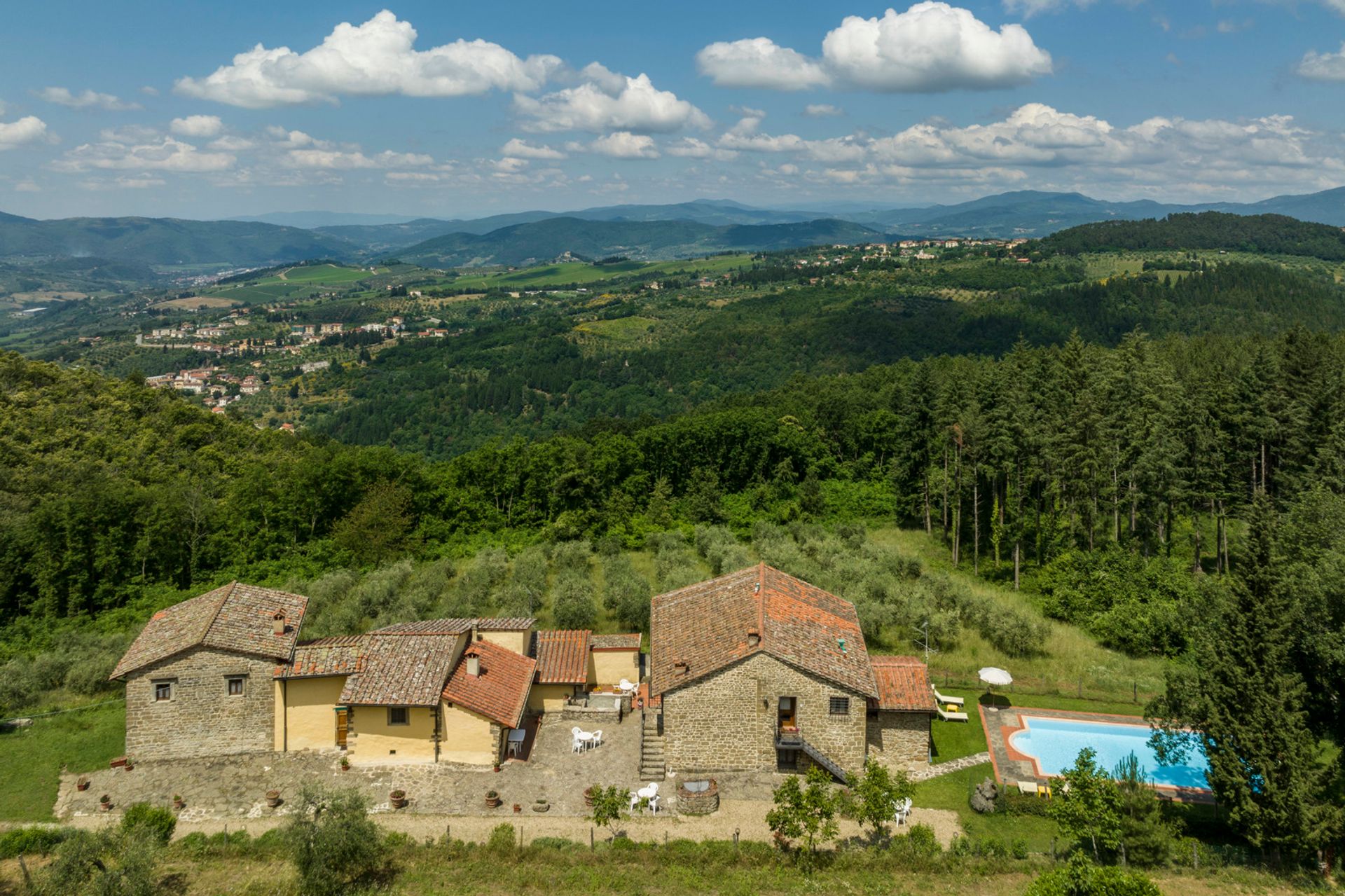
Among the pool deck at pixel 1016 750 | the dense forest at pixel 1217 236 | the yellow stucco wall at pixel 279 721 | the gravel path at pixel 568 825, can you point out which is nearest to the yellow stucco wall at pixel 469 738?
the gravel path at pixel 568 825

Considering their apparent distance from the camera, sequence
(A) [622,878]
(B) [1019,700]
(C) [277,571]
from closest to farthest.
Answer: (A) [622,878]
(B) [1019,700]
(C) [277,571]

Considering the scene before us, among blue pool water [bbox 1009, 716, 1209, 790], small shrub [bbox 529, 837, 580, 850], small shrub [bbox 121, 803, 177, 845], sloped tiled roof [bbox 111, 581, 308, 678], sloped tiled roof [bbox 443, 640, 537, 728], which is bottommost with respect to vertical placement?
blue pool water [bbox 1009, 716, 1209, 790]

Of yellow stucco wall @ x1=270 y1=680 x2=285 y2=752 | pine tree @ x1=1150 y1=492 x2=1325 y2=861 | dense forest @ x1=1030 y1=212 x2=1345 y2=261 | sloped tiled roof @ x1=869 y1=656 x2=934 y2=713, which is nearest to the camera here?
pine tree @ x1=1150 y1=492 x2=1325 y2=861

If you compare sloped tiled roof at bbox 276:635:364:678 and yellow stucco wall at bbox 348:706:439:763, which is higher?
sloped tiled roof at bbox 276:635:364:678

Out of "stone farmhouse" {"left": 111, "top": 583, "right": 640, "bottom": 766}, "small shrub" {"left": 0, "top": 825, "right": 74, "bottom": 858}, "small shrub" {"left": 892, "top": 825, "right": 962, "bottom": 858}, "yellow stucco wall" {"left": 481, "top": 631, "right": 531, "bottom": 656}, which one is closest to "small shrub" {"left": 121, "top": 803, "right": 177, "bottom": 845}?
"small shrub" {"left": 0, "top": 825, "right": 74, "bottom": 858}

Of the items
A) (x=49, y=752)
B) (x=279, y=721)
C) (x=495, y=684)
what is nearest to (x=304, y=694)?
(x=279, y=721)

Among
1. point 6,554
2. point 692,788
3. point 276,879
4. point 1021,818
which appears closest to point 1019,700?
point 1021,818

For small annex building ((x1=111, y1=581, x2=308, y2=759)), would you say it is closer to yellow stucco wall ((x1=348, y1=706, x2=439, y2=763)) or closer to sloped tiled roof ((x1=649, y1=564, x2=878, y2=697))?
yellow stucco wall ((x1=348, y1=706, x2=439, y2=763))

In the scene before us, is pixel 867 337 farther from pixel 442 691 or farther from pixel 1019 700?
pixel 442 691
